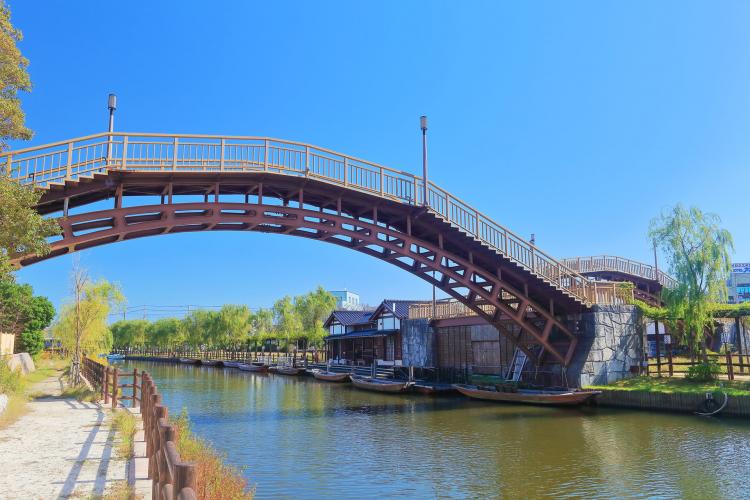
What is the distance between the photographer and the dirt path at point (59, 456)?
27.5 ft

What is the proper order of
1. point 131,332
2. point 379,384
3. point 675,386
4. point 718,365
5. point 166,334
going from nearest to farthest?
point 718,365
point 675,386
point 379,384
point 166,334
point 131,332

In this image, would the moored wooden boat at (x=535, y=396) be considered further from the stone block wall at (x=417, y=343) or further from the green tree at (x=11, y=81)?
the green tree at (x=11, y=81)

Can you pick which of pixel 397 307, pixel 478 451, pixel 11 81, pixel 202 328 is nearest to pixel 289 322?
pixel 397 307

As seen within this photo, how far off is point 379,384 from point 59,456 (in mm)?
25978

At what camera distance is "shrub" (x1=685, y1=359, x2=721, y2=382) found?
80.4 ft

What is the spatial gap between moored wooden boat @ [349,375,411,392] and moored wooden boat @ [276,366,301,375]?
1441 centimetres

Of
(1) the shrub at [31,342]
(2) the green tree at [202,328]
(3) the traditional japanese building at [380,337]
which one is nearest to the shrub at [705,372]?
(3) the traditional japanese building at [380,337]

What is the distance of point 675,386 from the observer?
2480 cm

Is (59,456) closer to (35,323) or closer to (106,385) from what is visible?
(106,385)

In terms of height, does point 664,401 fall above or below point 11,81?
below

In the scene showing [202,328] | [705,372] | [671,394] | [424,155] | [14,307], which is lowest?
[671,394]

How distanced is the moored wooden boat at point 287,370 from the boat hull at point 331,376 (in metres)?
5.81

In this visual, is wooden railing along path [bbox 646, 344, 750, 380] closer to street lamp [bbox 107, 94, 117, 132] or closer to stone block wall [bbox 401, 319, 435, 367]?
stone block wall [bbox 401, 319, 435, 367]

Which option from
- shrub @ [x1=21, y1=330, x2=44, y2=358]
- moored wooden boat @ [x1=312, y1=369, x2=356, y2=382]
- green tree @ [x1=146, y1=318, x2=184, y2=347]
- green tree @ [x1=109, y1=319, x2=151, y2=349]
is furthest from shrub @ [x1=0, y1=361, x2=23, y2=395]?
green tree @ [x1=109, y1=319, x2=151, y2=349]
